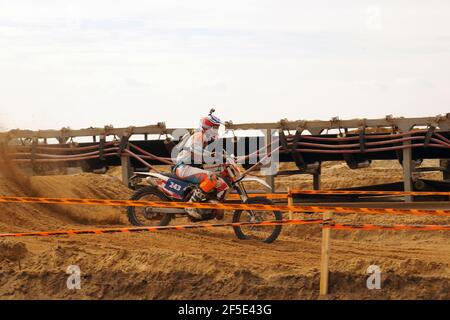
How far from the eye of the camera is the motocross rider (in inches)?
540

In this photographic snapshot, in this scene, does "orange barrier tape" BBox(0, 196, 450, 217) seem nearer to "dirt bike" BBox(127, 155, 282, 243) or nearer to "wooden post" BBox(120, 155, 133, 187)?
"dirt bike" BBox(127, 155, 282, 243)

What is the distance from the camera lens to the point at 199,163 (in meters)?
14.2

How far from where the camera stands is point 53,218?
16172 mm

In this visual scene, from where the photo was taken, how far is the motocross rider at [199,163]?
13727 mm

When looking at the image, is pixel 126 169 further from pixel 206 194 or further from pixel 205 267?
pixel 205 267

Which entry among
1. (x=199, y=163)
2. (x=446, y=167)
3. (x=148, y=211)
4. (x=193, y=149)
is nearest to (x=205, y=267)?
(x=193, y=149)

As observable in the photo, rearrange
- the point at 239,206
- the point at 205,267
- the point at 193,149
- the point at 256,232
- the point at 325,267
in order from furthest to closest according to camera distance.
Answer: the point at 256,232 → the point at 193,149 → the point at 239,206 → the point at 205,267 → the point at 325,267

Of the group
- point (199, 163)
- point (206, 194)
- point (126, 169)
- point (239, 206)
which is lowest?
point (239, 206)

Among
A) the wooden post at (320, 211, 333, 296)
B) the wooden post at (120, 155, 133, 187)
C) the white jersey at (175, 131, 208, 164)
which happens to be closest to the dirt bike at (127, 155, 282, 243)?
the white jersey at (175, 131, 208, 164)

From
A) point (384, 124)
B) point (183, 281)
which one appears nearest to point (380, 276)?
point (183, 281)

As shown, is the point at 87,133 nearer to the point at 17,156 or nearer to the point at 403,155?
the point at 17,156

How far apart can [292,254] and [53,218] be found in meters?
5.33

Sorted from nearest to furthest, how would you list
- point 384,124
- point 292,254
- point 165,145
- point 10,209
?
point 292,254 < point 10,209 < point 384,124 < point 165,145

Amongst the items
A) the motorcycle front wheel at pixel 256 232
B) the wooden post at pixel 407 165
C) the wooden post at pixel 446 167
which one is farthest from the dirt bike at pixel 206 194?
the wooden post at pixel 446 167
